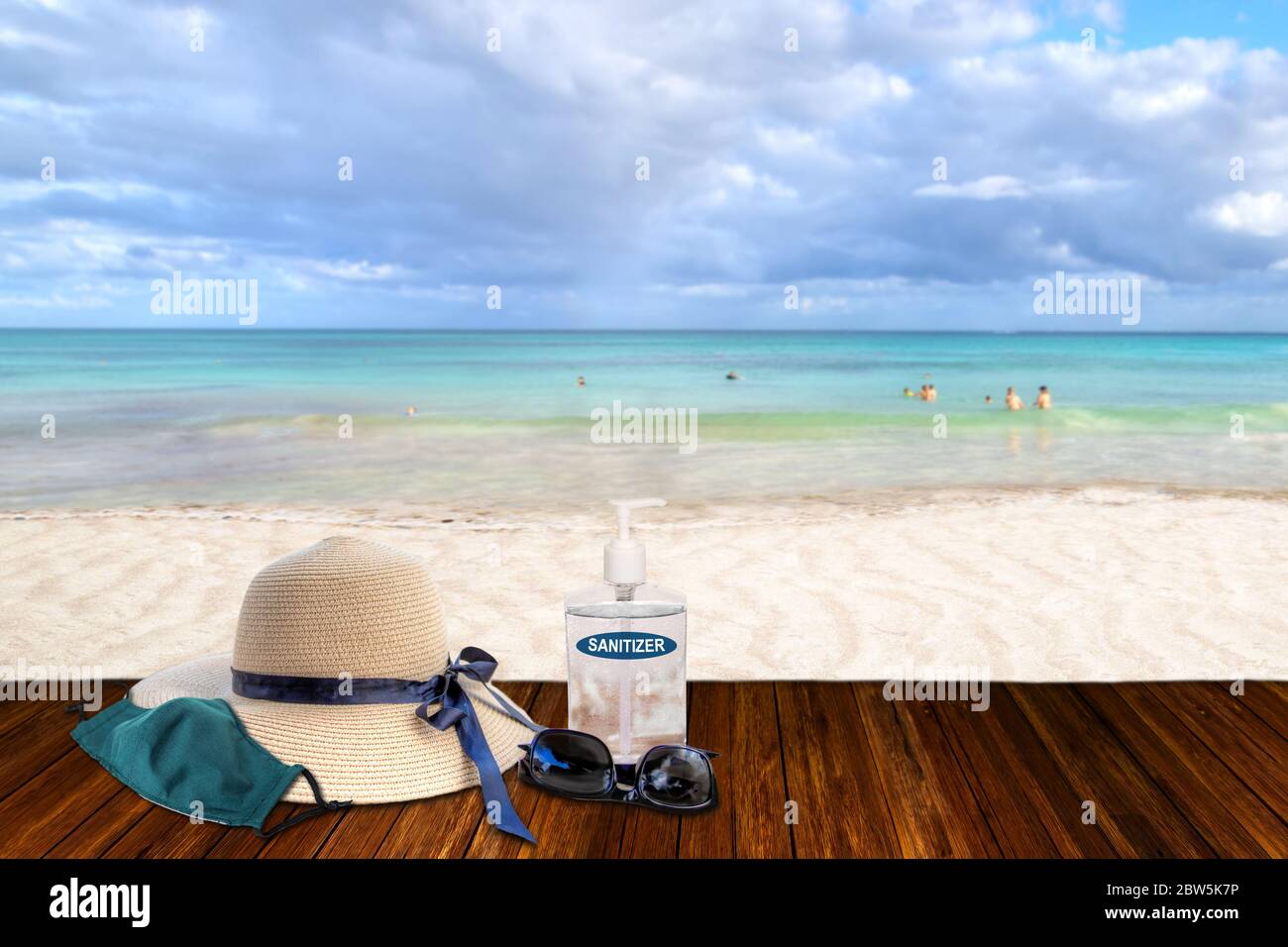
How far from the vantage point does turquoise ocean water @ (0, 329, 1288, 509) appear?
26.9 feet

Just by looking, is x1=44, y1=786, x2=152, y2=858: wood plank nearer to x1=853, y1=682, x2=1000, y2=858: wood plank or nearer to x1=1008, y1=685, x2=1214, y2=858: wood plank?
x1=853, y1=682, x2=1000, y2=858: wood plank

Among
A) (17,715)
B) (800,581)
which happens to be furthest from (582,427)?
(17,715)

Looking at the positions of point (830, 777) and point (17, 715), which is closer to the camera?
point (830, 777)

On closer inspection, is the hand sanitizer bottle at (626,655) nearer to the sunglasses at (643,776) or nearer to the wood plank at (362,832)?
the sunglasses at (643,776)

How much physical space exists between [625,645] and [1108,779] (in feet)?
3.04

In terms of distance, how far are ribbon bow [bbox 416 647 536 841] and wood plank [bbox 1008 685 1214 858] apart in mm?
957

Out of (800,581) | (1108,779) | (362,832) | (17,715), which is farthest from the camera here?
(800,581)

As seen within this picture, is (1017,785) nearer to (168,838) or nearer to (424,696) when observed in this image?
(424,696)

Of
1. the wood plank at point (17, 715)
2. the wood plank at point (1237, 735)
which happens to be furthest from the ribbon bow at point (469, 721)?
the wood plank at point (1237, 735)

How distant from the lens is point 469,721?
5.33 ft

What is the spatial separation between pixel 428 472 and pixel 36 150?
3017cm

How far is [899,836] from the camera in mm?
1568

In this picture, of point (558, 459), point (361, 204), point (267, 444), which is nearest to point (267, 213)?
point (361, 204)
